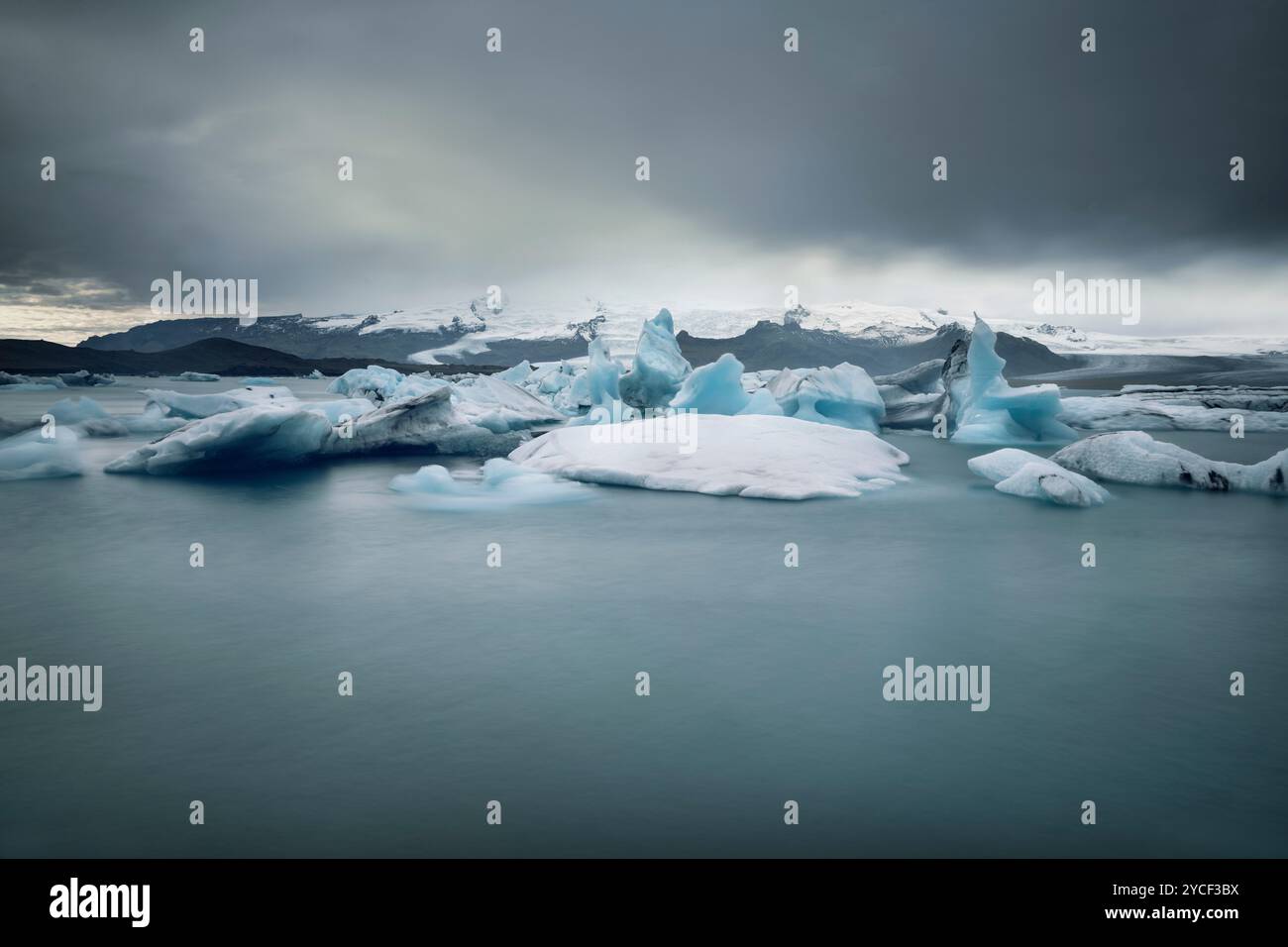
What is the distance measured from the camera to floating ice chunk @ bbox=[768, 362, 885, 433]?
21.4 meters

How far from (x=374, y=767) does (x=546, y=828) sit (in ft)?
3.07

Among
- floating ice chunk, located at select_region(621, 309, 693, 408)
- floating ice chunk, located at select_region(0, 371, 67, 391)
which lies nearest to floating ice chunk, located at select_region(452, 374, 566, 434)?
floating ice chunk, located at select_region(621, 309, 693, 408)

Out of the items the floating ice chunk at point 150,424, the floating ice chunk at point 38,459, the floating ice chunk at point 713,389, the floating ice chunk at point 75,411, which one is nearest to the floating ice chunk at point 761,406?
the floating ice chunk at point 713,389

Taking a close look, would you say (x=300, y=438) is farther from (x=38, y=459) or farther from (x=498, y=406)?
(x=498, y=406)

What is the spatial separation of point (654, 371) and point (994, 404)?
8929 mm

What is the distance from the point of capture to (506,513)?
401 inches

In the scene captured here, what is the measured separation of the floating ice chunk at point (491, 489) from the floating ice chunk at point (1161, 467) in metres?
8.42

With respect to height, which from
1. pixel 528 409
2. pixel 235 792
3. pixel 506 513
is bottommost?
pixel 235 792

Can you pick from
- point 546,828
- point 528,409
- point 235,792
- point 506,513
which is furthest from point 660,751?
point 528,409

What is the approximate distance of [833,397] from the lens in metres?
21.7

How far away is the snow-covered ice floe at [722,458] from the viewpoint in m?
11.8

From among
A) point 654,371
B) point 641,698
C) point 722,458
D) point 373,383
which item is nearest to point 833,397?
point 654,371

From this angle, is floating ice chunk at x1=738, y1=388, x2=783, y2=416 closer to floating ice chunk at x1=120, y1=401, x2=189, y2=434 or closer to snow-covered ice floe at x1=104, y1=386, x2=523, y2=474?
snow-covered ice floe at x1=104, y1=386, x2=523, y2=474
